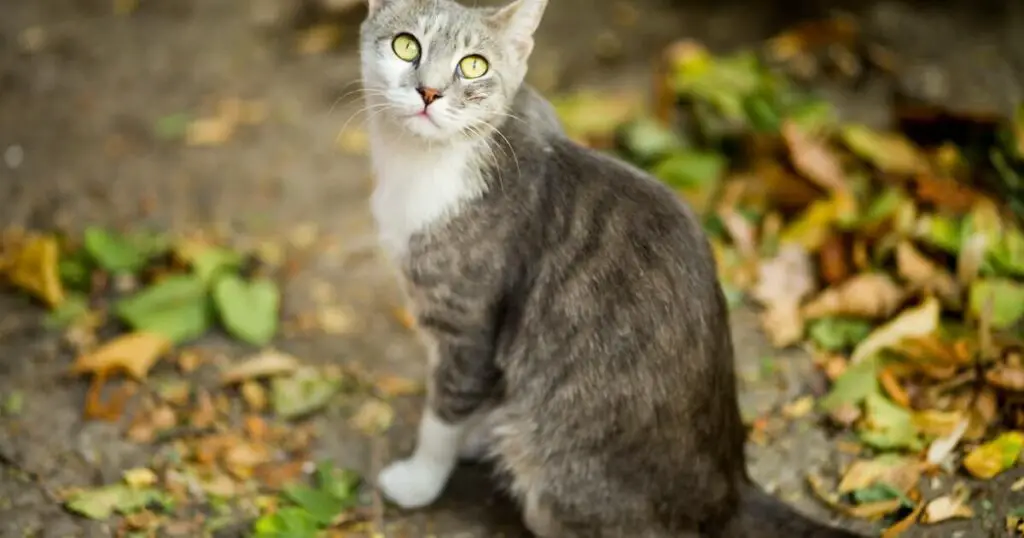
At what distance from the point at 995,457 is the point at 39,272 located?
318 centimetres

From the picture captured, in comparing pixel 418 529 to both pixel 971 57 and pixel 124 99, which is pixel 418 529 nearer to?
pixel 124 99

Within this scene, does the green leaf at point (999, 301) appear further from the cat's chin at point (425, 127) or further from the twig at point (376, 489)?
the twig at point (376, 489)

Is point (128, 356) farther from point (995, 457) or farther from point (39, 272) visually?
point (995, 457)

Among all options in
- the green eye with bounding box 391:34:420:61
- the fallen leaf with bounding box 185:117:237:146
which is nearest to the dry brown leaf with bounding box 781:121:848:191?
the green eye with bounding box 391:34:420:61

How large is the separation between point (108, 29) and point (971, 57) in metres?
4.10

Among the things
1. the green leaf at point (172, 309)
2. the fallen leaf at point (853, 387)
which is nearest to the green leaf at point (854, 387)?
the fallen leaf at point (853, 387)

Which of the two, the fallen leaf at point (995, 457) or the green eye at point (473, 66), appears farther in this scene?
the fallen leaf at point (995, 457)

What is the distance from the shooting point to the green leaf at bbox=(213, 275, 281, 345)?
3.51 meters

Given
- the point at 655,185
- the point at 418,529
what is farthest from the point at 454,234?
the point at 418,529

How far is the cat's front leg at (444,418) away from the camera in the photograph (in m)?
2.71

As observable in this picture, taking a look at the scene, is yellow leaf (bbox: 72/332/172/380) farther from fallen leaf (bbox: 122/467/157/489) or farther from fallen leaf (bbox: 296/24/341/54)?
fallen leaf (bbox: 296/24/341/54)

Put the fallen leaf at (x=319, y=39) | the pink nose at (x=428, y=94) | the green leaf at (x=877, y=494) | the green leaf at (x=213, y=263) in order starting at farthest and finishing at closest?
1. the fallen leaf at (x=319, y=39)
2. the green leaf at (x=213, y=263)
3. the green leaf at (x=877, y=494)
4. the pink nose at (x=428, y=94)

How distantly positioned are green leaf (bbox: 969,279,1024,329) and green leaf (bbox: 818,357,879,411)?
0.38 meters

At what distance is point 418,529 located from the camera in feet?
9.55
